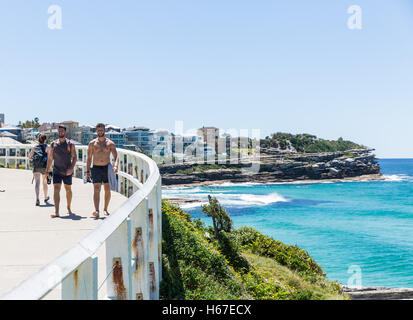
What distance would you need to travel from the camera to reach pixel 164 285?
5.79 metres

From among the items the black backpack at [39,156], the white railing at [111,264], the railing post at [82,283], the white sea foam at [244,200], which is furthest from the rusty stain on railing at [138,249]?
the white sea foam at [244,200]

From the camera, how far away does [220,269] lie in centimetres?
891

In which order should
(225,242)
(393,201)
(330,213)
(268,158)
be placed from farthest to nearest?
1. (268,158)
2. (393,201)
3. (330,213)
4. (225,242)

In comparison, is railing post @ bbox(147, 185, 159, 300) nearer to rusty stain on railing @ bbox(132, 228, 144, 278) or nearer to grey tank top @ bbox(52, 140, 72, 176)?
rusty stain on railing @ bbox(132, 228, 144, 278)

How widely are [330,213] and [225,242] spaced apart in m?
52.4

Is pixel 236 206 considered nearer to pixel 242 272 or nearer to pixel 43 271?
pixel 242 272

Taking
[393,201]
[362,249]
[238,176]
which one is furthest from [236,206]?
[238,176]

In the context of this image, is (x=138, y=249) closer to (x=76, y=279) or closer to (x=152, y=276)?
(x=152, y=276)

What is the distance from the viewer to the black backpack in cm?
914

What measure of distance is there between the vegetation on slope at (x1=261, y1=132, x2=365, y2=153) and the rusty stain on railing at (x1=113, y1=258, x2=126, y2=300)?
424 ft

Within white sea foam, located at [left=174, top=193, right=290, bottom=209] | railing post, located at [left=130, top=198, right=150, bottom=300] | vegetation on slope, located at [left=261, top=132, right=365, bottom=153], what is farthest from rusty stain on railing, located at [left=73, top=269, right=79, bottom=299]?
vegetation on slope, located at [left=261, top=132, right=365, bottom=153]

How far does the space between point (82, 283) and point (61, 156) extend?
6.26 m

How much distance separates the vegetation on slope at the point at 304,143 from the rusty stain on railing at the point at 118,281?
129 meters
